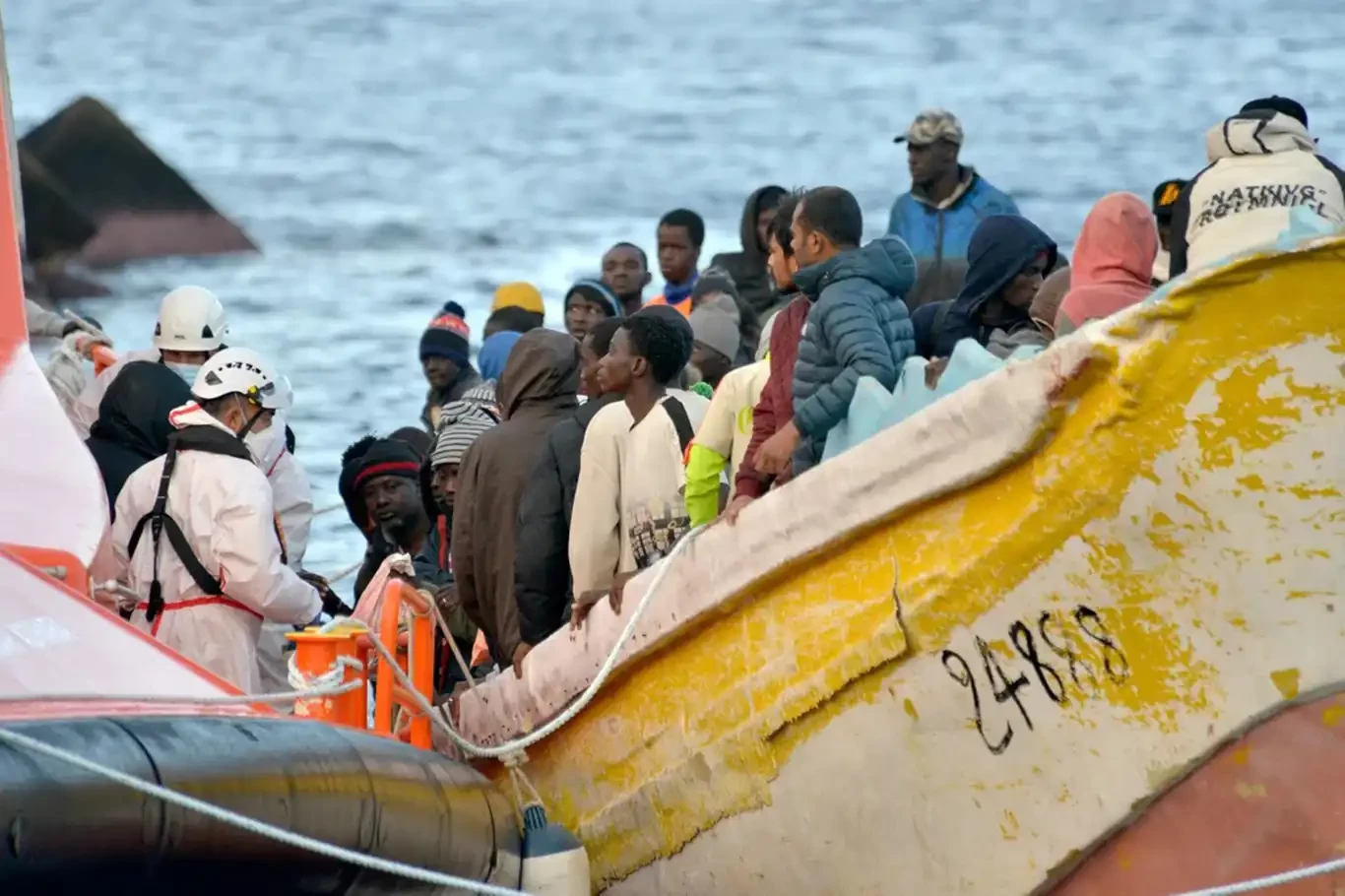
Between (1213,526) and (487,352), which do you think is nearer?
(1213,526)

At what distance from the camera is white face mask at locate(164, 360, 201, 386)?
28.6ft

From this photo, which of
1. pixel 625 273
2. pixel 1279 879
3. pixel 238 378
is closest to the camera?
pixel 1279 879

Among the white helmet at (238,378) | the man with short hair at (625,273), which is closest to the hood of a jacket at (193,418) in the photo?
the white helmet at (238,378)

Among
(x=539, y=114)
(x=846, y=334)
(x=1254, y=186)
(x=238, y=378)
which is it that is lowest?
(x=846, y=334)

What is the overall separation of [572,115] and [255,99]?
7824 mm

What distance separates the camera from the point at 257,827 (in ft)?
16.8

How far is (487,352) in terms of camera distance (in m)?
9.77

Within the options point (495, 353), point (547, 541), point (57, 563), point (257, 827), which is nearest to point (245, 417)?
point (547, 541)

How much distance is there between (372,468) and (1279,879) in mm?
4459

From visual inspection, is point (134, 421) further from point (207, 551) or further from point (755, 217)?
point (755, 217)

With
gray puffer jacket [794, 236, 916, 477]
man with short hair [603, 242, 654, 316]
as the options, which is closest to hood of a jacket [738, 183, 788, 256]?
man with short hair [603, 242, 654, 316]

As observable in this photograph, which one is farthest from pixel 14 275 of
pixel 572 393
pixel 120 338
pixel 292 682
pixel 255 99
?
pixel 255 99

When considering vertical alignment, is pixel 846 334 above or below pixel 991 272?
below

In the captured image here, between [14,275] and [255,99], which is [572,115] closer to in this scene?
[255,99]
